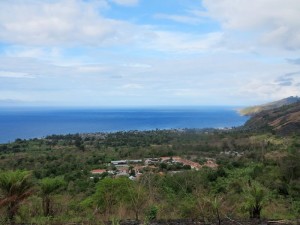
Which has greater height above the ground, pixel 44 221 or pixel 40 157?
pixel 44 221

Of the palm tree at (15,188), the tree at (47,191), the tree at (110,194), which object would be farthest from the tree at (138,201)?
the palm tree at (15,188)

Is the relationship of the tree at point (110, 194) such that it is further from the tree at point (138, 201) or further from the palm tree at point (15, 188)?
the palm tree at point (15, 188)

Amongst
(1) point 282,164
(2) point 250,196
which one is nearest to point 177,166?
(1) point 282,164

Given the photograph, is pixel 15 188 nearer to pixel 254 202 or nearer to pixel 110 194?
pixel 110 194

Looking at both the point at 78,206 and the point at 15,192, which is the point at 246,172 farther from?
the point at 15,192

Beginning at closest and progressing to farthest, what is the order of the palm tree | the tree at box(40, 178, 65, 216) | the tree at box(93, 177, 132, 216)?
the palm tree < the tree at box(40, 178, 65, 216) < the tree at box(93, 177, 132, 216)

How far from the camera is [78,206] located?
310 inches

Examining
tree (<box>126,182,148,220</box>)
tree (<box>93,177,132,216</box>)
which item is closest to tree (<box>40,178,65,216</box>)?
tree (<box>93,177,132,216</box>)

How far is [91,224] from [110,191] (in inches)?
107

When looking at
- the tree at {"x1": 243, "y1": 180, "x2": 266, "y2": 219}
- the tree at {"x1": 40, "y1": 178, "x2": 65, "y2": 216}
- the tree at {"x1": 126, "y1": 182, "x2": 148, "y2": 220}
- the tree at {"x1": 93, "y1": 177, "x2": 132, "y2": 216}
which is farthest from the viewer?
the tree at {"x1": 93, "y1": 177, "x2": 132, "y2": 216}

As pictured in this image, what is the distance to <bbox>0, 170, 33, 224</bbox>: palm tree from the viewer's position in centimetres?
601

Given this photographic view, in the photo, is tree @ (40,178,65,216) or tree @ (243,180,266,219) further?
tree @ (40,178,65,216)

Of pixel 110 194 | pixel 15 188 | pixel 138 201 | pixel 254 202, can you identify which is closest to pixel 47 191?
pixel 15 188

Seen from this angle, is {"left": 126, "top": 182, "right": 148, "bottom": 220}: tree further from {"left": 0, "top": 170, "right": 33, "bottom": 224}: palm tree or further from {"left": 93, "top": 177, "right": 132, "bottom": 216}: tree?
{"left": 0, "top": 170, "right": 33, "bottom": 224}: palm tree
